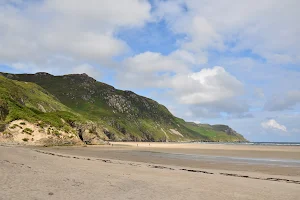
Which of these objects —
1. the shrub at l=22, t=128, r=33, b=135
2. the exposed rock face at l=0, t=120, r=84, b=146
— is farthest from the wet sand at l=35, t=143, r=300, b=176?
the shrub at l=22, t=128, r=33, b=135

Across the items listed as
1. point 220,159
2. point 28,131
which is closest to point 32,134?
point 28,131

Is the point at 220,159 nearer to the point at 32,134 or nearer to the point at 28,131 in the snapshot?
the point at 32,134

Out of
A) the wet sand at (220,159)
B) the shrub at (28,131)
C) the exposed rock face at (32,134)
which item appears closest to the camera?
the wet sand at (220,159)

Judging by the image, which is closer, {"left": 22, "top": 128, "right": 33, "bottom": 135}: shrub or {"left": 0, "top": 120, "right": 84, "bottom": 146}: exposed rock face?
{"left": 0, "top": 120, "right": 84, "bottom": 146}: exposed rock face

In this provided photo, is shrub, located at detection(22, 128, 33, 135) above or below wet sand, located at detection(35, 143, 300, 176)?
above

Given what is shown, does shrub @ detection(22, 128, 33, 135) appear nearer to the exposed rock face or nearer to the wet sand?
the exposed rock face

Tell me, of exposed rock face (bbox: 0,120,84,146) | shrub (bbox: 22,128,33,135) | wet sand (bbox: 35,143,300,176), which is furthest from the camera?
shrub (bbox: 22,128,33,135)

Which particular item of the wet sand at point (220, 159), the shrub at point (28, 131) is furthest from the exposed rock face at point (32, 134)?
the wet sand at point (220, 159)

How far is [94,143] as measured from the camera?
105438mm

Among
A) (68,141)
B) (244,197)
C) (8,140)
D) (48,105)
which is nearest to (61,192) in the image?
(244,197)

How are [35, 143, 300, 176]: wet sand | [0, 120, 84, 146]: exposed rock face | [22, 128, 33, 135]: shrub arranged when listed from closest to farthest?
[35, 143, 300, 176]: wet sand, [0, 120, 84, 146]: exposed rock face, [22, 128, 33, 135]: shrub

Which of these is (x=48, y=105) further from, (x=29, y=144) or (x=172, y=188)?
(x=172, y=188)

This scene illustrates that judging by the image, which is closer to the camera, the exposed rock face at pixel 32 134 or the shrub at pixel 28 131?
the exposed rock face at pixel 32 134

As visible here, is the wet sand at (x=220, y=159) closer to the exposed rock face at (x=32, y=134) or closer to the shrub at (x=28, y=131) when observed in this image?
the exposed rock face at (x=32, y=134)
